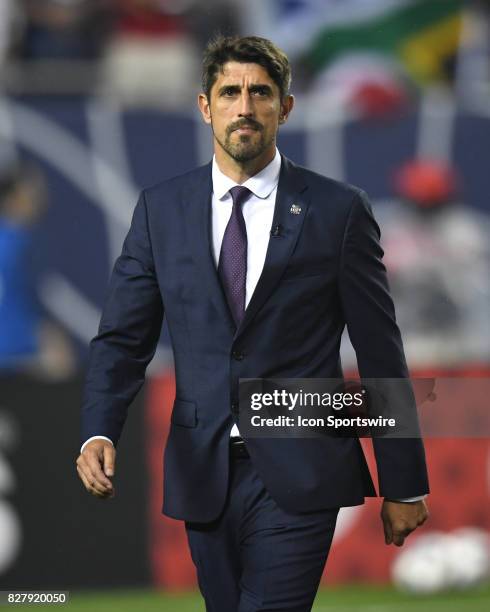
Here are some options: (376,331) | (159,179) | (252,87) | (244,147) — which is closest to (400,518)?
(376,331)

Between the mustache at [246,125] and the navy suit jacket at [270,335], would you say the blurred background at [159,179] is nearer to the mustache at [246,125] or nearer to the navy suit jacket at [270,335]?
the navy suit jacket at [270,335]

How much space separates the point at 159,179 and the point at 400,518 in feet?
22.5

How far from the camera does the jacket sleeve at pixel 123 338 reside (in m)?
3.53

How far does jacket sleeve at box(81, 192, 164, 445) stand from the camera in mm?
3531

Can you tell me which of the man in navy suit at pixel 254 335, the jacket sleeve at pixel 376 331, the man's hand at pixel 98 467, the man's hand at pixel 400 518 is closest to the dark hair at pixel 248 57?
the man in navy suit at pixel 254 335

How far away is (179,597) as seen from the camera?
690 cm

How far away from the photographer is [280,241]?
3.50 metres

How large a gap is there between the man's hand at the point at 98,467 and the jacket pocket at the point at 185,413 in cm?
21

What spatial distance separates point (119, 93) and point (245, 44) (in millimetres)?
6630

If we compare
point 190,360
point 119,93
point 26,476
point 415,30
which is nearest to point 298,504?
point 190,360

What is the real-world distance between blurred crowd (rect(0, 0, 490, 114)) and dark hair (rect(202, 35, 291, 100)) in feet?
20.8

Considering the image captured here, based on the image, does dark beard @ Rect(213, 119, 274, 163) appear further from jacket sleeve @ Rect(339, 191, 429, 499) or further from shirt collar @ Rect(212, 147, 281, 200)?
jacket sleeve @ Rect(339, 191, 429, 499)

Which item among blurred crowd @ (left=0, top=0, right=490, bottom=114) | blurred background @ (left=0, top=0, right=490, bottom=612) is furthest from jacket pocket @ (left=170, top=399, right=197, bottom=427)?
blurred crowd @ (left=0, top=0, right=490, bottom=114)

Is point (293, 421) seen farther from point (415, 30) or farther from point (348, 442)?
point (415, 30)
